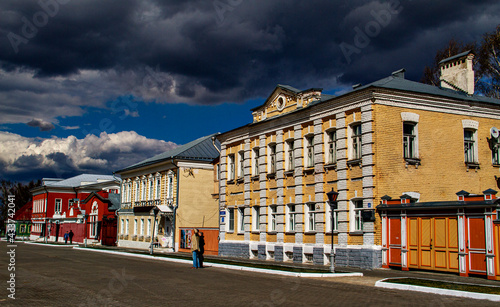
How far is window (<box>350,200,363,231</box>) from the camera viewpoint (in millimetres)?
22422

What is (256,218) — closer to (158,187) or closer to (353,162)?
(353,162)

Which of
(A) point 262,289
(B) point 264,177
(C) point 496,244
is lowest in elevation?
(A) point 262,289

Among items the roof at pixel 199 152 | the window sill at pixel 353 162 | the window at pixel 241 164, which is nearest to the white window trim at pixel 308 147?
the window sill at pixel 353 162

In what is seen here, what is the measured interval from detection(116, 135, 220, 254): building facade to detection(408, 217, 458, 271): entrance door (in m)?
22.1

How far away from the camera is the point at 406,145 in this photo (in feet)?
73.9

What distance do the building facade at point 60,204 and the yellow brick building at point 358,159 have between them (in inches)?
1542

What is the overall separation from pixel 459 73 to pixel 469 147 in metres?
4.65

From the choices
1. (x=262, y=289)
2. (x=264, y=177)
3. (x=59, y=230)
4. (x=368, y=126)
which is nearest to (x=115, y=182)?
(x=59, y=230)

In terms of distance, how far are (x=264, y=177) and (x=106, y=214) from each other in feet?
98.2

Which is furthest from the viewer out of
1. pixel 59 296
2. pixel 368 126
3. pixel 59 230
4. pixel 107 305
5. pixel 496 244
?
A: pixel 59 230

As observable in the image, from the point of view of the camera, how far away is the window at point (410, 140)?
22.5 metres

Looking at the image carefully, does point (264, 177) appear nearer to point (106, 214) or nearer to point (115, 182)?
point (106, 214)

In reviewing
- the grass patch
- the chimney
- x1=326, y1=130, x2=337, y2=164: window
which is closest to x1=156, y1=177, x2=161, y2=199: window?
x1=326, y1=130, x2=337, y2=164: window

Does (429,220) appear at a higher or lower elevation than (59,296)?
higher
